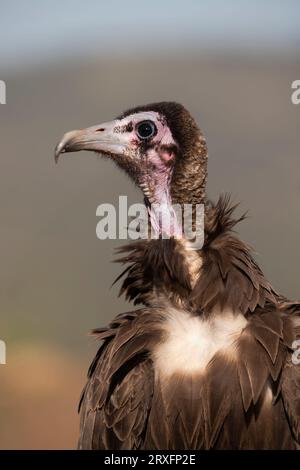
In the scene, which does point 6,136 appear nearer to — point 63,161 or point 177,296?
point 63,161

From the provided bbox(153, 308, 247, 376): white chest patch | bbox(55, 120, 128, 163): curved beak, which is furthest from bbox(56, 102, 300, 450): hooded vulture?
bbox(55, 120, 128, 163): curved beak

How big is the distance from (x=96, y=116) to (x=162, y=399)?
1234 cm

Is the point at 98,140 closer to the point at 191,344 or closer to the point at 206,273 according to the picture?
the point at 206,273

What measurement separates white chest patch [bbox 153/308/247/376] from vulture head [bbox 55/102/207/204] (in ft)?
1.97

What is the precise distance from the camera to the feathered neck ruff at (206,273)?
4812 mm

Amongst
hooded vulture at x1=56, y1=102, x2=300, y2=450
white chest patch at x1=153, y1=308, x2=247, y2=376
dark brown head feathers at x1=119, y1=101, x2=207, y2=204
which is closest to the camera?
hooded vulture at x1=56, y1=102, x2=300, y2=450

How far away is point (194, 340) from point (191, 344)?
2 centimetres

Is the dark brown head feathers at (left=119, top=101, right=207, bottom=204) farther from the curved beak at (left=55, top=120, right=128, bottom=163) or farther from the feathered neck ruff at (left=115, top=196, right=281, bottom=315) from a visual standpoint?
the curved beak at (left=55, top=120, right=128, bottom=163)

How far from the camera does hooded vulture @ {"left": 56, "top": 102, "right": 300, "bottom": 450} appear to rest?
4629mm

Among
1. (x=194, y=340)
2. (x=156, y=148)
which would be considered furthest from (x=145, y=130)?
(x=194, y=340)

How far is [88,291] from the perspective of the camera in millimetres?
13930

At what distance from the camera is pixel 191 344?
4.86 metres

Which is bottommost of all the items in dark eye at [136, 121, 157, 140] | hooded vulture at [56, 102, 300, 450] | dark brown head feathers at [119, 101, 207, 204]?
hooded vulture at [56, 102, 300, 450]

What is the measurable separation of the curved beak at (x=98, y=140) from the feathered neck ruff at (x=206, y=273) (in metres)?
0.59
